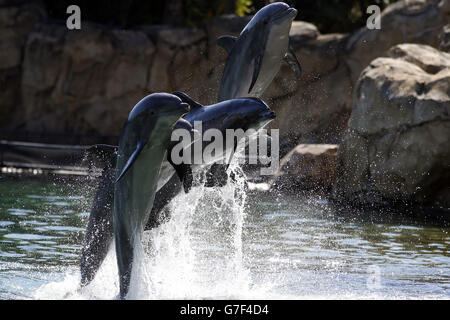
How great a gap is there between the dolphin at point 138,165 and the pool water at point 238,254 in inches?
9.0

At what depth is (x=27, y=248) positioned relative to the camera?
26.7ft

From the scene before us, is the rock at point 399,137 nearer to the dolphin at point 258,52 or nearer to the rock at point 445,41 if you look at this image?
the rock at point 445,41

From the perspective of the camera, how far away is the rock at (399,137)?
11508 millimetres

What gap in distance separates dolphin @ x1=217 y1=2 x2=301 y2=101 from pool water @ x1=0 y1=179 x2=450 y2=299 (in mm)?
776

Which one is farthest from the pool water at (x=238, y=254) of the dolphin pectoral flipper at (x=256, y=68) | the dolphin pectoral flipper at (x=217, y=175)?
the dolphin pectoral flipper at (x=256, y=68)

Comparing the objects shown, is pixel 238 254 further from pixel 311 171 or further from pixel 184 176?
pixel 311 171

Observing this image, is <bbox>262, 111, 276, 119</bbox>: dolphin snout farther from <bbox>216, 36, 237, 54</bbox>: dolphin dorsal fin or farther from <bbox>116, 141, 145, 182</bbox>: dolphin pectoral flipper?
<bbox>216, 36, 237, 54</bbox>: dolphin dorsal fin

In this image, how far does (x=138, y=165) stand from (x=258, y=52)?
1414 millimetres

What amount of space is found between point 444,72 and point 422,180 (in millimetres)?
1611

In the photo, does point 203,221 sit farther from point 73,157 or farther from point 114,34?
point 114,34

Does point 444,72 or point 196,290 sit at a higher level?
point 444,72

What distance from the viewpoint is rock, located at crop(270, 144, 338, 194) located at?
13789 mm

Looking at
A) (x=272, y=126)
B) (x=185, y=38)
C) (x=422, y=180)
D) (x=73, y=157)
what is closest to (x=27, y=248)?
(x=422, y=180)
